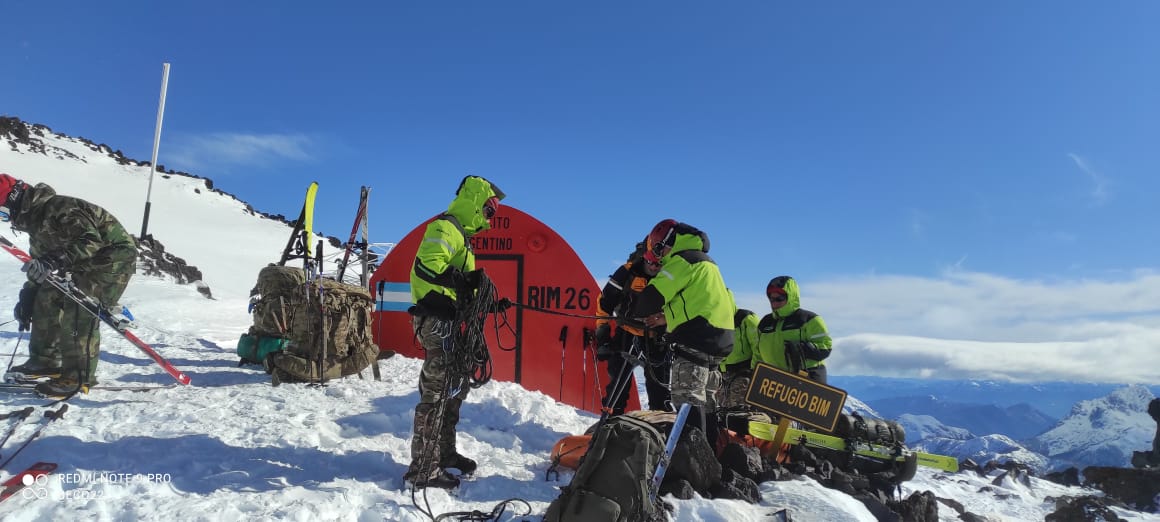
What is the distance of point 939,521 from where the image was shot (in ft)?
17.3

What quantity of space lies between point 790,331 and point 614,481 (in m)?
5.47

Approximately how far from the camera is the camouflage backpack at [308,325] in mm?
7766

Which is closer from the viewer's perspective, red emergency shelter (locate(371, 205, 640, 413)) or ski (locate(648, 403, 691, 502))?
ski (locate(648, 403, 691, 502))

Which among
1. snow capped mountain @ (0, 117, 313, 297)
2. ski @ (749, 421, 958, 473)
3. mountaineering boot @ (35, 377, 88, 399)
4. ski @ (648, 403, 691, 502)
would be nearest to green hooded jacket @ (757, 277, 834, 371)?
ski @ (749, 421, 958, 473)

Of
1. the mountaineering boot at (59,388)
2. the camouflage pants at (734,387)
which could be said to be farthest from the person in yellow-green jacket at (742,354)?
the mountaineering boot at (59,388)

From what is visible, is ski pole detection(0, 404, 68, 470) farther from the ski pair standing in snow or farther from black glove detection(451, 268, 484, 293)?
black glove detection(451, 268, 484, 293)

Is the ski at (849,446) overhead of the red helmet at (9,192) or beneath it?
beneath

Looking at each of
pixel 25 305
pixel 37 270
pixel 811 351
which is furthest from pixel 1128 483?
pixel 25 305

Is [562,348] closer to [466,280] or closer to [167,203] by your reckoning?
[466,280]

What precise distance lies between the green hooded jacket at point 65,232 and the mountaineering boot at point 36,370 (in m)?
0.96

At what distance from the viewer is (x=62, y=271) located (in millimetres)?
6141

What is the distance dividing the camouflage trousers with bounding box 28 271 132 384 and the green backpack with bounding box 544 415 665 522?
5.68 meters

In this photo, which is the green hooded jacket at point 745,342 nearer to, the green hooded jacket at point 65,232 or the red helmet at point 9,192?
the green hooded jacket at point 65,232

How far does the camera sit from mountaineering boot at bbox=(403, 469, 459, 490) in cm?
416
